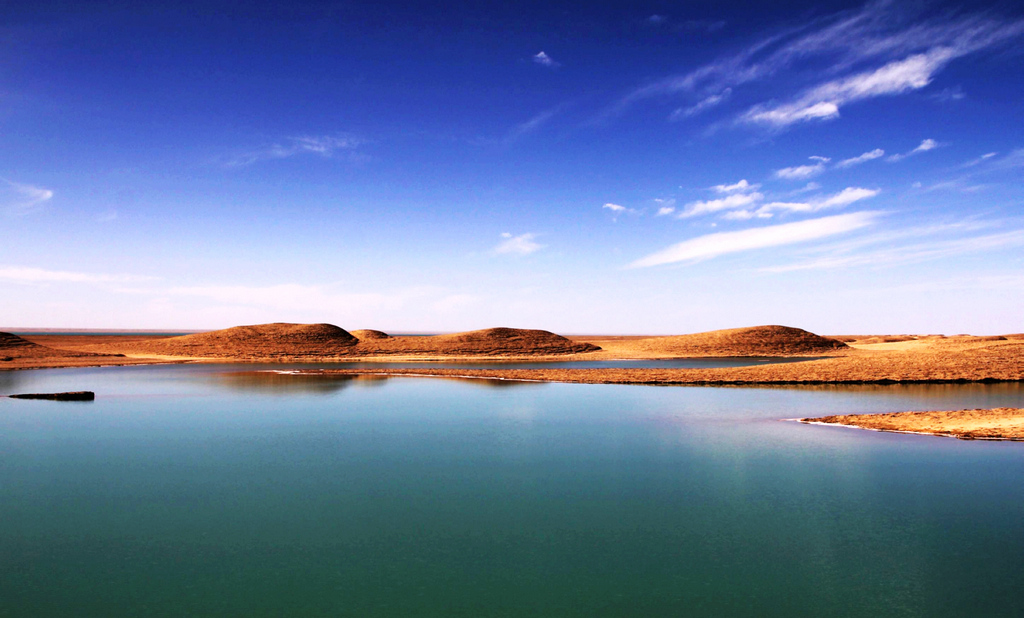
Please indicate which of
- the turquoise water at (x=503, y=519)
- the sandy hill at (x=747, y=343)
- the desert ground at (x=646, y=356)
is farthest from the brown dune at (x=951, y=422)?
the sandy hill at (x=747, y=343)

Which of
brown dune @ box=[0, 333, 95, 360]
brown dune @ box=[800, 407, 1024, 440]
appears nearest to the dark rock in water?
brown dune @ box=[0, 333, 95, 360]

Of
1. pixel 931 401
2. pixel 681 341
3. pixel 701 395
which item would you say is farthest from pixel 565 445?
pixel 681 341

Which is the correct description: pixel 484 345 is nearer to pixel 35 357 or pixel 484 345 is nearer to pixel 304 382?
pixel 304 382

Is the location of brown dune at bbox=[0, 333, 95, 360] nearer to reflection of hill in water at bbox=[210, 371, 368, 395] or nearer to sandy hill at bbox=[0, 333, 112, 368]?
sandy hill at bbox=[0, 333, 112, 368]

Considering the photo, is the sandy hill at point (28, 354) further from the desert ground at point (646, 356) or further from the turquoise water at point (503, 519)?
the turquoise water at point (503, 519)

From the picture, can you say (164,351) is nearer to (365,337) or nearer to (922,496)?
(365,337)

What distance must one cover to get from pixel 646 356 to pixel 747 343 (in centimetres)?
1679

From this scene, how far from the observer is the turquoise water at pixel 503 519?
8.52m

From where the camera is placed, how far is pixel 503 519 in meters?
11.6

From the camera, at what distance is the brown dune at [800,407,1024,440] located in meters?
19.0

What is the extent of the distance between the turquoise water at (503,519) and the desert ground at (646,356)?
8.26 metres

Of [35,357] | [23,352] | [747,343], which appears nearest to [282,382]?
[35,357]

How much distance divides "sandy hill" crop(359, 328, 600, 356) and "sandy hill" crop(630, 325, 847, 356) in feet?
38.1

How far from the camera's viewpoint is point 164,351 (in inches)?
2859
